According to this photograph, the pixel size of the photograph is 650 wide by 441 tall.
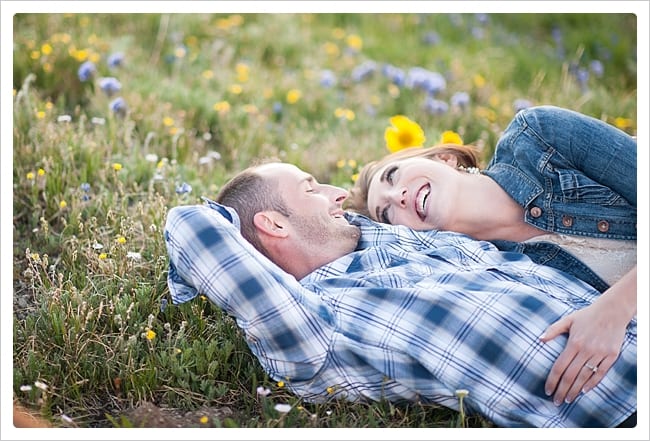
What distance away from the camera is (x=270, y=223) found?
2367mm

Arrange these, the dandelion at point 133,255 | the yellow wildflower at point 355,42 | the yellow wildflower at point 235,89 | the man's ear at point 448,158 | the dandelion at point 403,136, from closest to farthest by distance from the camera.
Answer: the dandelion at point 133,255 → the man's ear at point 448,158 → the dandelion at point 403,136 → the yellow wildflower at point 235,89 → the yellow wildflower at point 355,42

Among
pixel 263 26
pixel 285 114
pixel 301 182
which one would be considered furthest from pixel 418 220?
pixel 263 26

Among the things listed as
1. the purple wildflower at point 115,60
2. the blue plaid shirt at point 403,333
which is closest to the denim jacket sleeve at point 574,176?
the blue plaid shirt at point 403,333

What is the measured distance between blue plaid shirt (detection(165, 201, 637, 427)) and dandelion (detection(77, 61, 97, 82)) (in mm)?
1679

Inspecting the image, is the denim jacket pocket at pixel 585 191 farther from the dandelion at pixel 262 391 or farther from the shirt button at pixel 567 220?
the dandelion at pixel 262 391

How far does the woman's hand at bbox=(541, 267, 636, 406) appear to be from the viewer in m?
2.02

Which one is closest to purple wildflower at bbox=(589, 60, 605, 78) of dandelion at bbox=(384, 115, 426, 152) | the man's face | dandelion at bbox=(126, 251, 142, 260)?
dandelion at bbox=(384, 115, 426, 152)

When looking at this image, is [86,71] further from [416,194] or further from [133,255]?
[416,194]

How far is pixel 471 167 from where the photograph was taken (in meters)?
2.83

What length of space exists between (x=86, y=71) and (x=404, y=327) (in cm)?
217

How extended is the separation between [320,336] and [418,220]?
2.04ft

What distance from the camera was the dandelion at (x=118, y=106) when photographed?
3365 mm

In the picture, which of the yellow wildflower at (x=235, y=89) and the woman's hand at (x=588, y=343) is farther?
the yellow wildflower at (x=235, y=89)

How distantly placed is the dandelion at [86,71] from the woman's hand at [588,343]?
2381 mm
